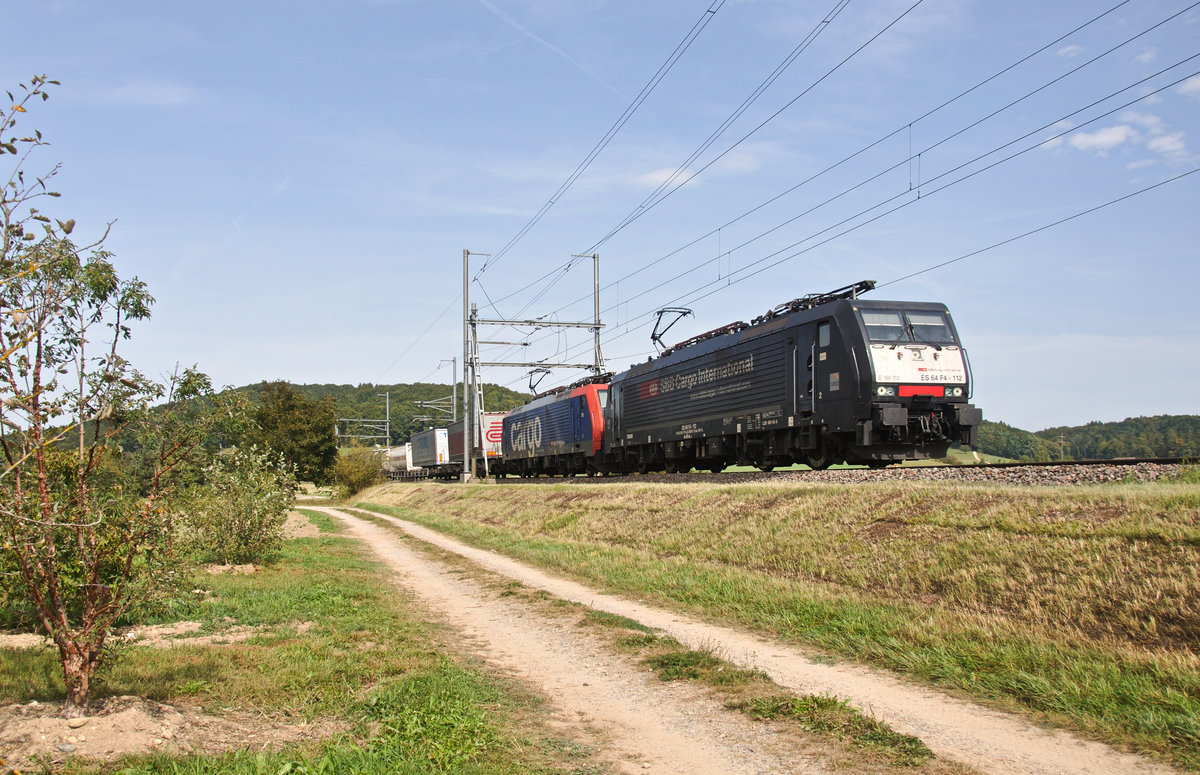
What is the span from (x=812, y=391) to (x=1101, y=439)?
22130 mm

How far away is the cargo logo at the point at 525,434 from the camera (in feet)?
144

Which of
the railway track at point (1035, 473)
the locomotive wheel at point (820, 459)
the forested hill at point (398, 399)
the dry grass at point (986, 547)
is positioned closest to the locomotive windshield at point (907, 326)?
the railway track at point (1035, 473)

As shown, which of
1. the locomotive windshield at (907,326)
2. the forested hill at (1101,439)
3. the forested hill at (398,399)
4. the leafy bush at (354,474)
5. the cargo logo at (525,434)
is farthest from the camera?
the forested hill at (398,399)

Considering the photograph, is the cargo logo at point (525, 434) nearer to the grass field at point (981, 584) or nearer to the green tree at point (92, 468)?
the grass field at point (981, 584)

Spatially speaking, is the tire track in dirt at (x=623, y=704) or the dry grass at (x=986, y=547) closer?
the tire track in dirt at (x=623, y=704)

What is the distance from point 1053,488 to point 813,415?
29.8ft

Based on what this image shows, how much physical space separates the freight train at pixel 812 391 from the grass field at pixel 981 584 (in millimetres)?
3822

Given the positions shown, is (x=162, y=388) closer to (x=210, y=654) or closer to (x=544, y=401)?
(x=210, y=654)

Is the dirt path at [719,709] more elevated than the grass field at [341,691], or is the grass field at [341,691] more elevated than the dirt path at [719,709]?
the grass field at [341,691]

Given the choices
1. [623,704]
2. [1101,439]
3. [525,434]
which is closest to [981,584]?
[623,704]

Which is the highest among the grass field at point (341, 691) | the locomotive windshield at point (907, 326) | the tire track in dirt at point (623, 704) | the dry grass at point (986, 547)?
the locomotive windshield at point (907, 326)

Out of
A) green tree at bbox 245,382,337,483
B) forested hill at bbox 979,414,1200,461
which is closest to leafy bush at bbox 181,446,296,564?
forested hill at bbox 979,414,1200,461

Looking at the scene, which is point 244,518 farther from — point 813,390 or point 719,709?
point 719,709

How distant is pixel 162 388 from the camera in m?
6.54
